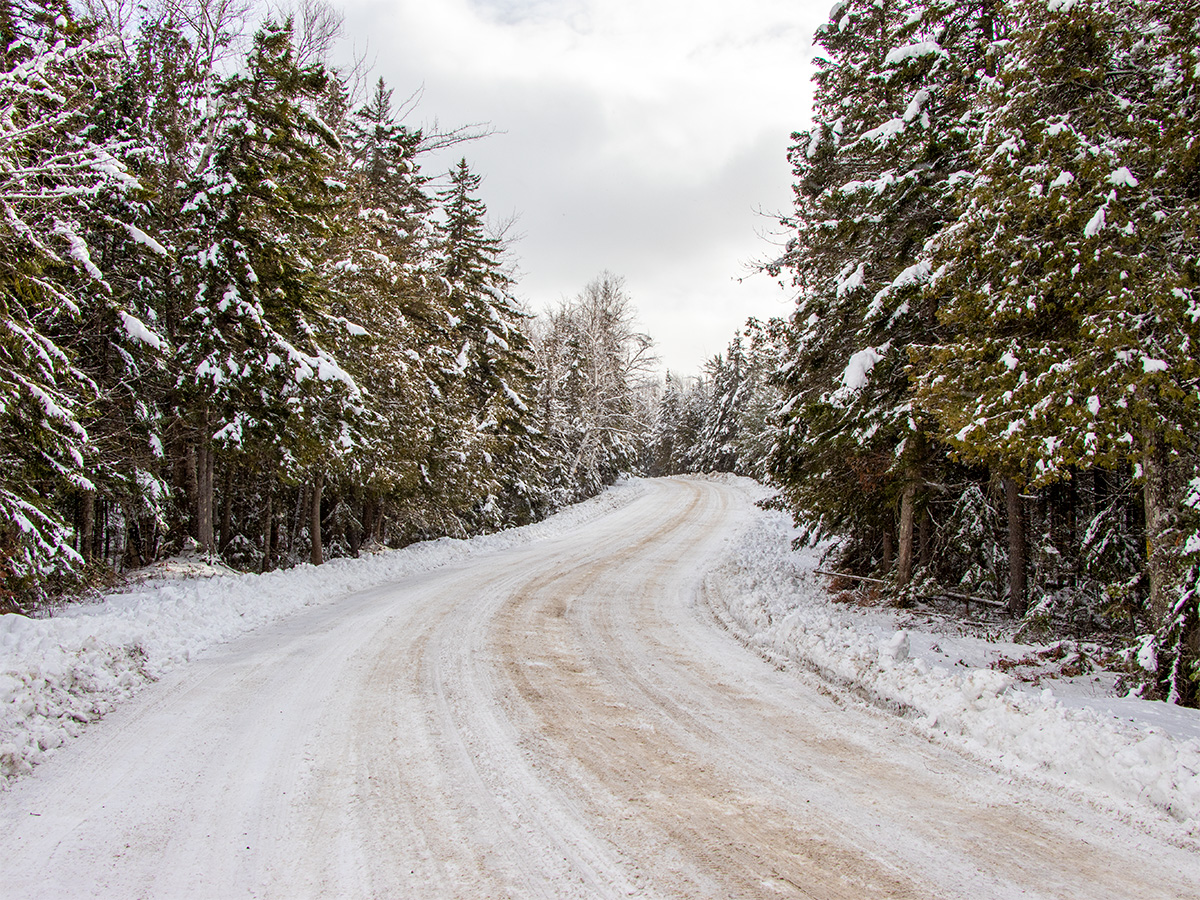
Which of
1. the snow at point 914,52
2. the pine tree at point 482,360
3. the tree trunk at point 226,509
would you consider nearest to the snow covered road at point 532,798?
the snow at point 914,52

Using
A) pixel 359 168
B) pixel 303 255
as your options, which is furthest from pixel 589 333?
pixel 303 255

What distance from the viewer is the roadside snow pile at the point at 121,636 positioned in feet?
14.2

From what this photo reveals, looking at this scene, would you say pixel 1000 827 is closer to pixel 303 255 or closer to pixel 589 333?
pixel 303 255

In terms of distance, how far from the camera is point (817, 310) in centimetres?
1029

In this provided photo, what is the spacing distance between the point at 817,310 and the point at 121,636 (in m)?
10.4

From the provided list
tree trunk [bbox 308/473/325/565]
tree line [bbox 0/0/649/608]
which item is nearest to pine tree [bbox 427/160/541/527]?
tree line [bbox 0/0/649/608]

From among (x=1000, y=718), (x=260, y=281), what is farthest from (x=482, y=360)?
(x=1000, y=718)

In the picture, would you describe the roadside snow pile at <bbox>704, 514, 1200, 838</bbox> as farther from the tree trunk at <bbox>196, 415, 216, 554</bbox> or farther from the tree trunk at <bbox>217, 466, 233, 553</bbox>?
the tree trunk at <bbox>217, 466, 233, 553</bbox>

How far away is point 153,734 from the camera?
4426mm

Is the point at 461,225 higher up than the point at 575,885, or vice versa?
the point at 461,225

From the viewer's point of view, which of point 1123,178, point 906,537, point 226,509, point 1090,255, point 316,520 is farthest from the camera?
point 226,509

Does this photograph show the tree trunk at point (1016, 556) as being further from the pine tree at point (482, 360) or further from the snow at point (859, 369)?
the pine tree at point (482, 360)

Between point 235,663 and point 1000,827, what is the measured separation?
6.72 meters

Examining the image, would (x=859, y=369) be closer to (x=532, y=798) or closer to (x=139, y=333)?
(x=532, y=798)
